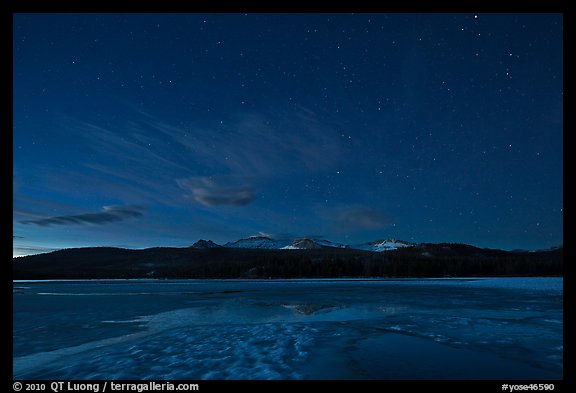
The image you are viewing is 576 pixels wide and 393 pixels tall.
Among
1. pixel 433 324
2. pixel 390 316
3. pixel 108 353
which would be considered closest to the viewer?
pixel 108 353

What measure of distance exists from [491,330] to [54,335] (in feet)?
61.3

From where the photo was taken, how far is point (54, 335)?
46.2 ft
